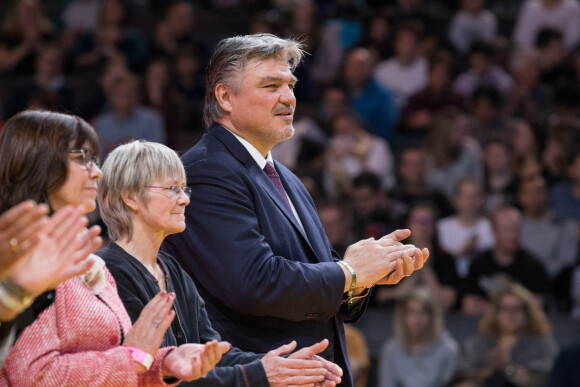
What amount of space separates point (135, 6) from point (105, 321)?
7.79m

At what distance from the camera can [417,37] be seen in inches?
339

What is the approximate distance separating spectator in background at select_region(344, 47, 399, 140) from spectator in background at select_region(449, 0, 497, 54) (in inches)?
57.1

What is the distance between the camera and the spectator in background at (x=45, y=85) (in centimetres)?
769

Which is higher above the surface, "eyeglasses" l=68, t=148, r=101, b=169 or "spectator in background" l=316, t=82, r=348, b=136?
"eyeglasses" l=68, t=148, r=101, b=169

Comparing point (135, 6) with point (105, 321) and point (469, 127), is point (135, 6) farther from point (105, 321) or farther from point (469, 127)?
point (105, 321)

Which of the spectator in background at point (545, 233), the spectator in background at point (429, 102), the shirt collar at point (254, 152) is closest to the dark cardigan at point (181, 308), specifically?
the shirt collar at point (254, 152)

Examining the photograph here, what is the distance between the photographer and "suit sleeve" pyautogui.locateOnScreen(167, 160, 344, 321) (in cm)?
254

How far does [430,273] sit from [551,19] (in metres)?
3.86

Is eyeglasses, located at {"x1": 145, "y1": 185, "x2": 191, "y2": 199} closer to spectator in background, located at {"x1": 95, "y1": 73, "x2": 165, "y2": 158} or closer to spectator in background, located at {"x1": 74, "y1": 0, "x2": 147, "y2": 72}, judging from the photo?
spectator in background, located at {"x1": 95, "y1": 73, "x2": 165, "y2": 158}

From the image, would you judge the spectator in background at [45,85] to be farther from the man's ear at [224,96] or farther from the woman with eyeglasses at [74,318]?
the woman with eyeglasses at [74,318]

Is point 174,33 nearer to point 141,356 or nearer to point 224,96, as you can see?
point 224,96

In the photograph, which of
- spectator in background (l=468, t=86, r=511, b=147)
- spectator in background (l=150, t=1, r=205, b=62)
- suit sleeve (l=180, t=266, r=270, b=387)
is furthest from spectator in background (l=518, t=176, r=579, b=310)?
suit sleeve (l=180, t=266, r=270, b=387)

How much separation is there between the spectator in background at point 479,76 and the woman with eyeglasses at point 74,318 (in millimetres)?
6572

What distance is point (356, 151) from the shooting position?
7410mm
